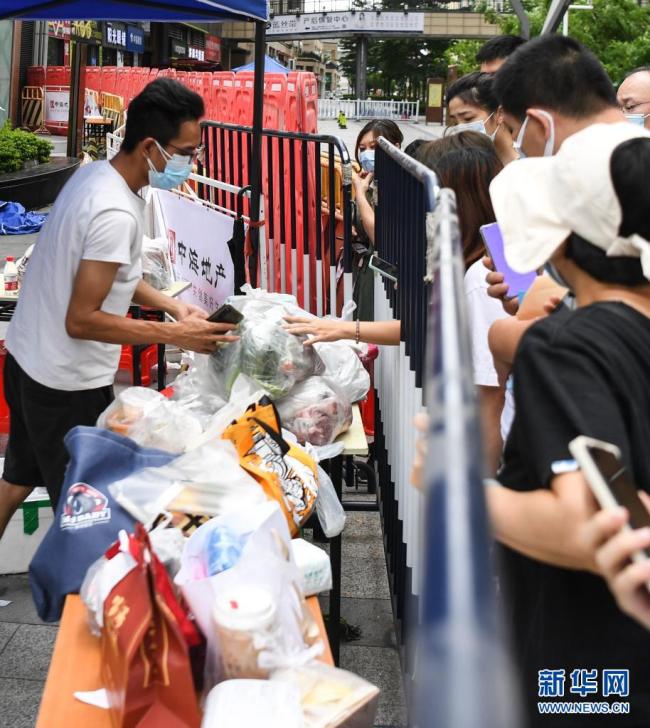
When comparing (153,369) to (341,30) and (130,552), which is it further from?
(341,30)

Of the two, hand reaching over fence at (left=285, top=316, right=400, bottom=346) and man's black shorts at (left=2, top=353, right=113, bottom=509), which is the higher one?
hand reaching over fence at (left=285, top=316, right=400, bottom=346)

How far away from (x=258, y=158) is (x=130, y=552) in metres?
2.87

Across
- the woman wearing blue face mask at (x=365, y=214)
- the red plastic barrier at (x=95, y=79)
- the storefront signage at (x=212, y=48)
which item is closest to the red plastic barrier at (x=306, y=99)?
the woman wearing blue face mask at (x=365, y=214)

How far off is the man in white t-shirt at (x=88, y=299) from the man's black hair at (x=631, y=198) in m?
1.90

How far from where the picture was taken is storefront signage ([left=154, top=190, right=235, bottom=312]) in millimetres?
4695

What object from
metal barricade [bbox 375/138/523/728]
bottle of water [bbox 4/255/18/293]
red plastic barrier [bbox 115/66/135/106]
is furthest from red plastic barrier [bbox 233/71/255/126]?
red plastic barrier [bbox 115/66/135/106]

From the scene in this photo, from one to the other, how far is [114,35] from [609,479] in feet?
131

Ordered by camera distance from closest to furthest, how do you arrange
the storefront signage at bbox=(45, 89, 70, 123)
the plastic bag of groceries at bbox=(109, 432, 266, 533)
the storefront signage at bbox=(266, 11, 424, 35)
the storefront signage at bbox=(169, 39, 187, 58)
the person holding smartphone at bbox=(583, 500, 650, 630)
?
the person holding smartphone at bbox=(583, 500, 650, 630)
the plastic bag of groceries at bbox=(109, 432, 266, 533)
the storefront signage at bbox=(45, 89, 70, 123)
the storefront signage at bbox=(169, 39, 187, 58)
the storefront signage at bbox=(266, 11, 424, 35)

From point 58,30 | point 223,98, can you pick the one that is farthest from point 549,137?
point 58,30

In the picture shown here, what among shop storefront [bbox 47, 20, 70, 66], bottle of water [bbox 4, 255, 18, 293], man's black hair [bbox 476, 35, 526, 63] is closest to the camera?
bottle of water [bbox 4, 255, 18, 293]

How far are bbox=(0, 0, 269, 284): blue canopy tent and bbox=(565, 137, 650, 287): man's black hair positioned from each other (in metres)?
2.46

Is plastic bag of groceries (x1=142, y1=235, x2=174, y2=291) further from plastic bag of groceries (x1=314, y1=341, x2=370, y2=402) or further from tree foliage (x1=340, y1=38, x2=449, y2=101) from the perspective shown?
tree foliage (x1=340, y1=38, x2=449, y2=101)

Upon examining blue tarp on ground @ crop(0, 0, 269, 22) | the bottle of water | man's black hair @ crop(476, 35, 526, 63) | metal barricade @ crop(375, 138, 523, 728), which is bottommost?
the bottle of water

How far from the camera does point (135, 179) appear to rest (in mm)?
3271
